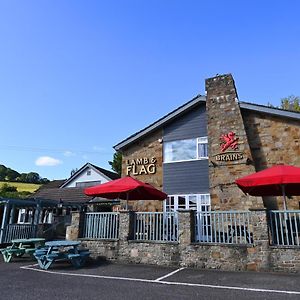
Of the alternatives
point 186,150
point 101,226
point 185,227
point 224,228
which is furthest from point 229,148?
point 101,226

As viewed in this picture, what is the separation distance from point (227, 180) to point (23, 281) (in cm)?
951

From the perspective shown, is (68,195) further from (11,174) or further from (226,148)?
(11,174)

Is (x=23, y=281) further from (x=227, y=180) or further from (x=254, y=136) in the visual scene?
(x=254, y=136)

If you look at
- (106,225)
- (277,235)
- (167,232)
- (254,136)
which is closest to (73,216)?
(106,225)

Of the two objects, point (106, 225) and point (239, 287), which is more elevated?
point (106, 225)

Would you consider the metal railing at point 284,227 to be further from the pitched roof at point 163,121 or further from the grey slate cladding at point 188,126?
the pitched roof at point 163,121

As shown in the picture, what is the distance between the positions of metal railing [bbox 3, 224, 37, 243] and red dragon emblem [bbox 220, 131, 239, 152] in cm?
1195

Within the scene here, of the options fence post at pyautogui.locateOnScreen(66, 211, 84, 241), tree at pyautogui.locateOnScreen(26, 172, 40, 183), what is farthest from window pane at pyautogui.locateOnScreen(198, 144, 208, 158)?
tree at pyautogui.locateOnScreen(26, 172, 40, 183)

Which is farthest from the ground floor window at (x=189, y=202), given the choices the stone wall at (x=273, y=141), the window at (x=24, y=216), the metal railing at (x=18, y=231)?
the window at (x=24, y=216)

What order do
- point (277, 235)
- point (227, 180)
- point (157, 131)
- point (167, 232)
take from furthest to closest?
1. point (157, 131)
2. point (227, 180)
3. point (167, 232)
4. point (277, 235)

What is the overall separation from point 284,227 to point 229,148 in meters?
5.81

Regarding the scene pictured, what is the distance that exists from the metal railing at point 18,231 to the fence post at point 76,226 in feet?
19.0

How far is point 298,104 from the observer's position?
27.3 metres

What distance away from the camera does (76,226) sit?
35.4 ft
